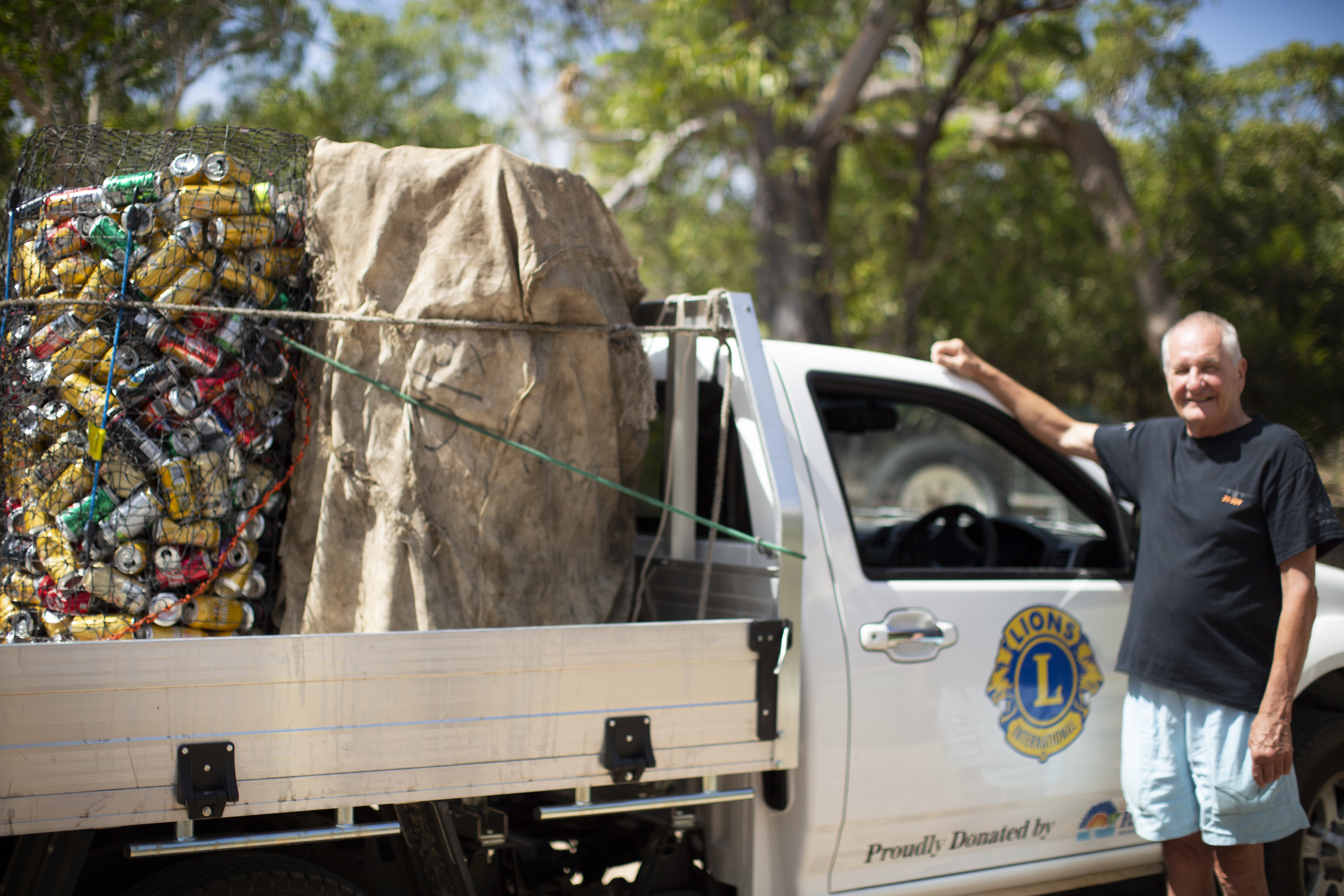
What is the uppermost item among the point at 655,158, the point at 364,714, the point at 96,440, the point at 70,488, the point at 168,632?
the point at 655,158

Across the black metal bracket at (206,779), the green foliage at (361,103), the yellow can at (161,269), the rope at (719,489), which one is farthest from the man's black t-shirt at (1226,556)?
the green foliage at (361,103)

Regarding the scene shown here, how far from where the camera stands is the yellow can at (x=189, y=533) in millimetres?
2326

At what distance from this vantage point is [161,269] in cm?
236

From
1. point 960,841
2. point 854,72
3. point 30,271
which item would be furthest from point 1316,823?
point 854,72

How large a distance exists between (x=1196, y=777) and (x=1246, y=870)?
0.89 ft

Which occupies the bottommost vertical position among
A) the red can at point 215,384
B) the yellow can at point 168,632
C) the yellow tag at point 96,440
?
the yellow can at point 168,632

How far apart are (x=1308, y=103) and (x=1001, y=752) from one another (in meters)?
11.0

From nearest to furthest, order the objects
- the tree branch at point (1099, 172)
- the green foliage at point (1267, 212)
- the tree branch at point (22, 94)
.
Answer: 1. the tree branch at point (22, 94)
2. the green foliage at point (1267, 212)
3. the tree branch at point (1099, 172)

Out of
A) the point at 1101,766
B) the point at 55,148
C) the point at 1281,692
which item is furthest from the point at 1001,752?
the point at 55,148

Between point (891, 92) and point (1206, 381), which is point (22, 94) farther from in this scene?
point (891, 92)

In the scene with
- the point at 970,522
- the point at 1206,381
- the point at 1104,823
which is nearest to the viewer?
the point at 1206,381

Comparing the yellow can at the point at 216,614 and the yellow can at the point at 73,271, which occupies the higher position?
the yellow can at the point at 73,271

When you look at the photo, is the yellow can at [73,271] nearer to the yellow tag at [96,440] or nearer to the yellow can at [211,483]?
the yellow tag at [96,440]

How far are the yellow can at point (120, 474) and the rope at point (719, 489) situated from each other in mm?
1328
